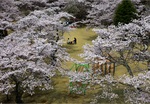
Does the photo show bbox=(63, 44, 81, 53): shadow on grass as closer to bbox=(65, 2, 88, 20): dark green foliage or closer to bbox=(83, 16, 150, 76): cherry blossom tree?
bbox=(65, 2, 88, 20): dark green foliage

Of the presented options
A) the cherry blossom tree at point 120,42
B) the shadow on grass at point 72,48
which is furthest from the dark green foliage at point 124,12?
the cherry blossom tree at point 120,42

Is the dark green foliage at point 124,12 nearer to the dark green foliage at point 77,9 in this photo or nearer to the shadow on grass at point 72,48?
the shadow on grass at point 72,48

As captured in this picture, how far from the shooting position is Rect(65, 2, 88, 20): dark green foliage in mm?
26380

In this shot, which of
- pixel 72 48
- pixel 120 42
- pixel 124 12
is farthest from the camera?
pixel 72 48

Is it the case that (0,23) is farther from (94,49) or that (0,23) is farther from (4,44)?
(94,49)

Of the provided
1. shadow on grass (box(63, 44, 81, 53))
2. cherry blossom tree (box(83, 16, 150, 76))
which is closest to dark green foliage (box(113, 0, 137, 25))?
shadow on grass (box(63, 44, 81, 53))

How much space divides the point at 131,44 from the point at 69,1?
19.3 m

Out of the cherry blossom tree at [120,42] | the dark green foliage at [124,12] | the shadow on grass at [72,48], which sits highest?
the dark green foliage at [124,12]

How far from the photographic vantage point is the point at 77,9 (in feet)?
88.7

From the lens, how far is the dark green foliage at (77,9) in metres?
26.4

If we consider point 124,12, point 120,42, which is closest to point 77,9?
point 124,12

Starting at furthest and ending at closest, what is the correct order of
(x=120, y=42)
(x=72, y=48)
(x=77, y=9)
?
(x=77, y=9), (x=72, y=48), (x=120, y=42)

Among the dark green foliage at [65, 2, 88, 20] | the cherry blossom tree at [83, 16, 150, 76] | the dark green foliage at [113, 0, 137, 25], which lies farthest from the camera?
the dark green foliage at [65, 2, 88, 20]

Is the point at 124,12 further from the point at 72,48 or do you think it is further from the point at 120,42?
the point at 120,42
